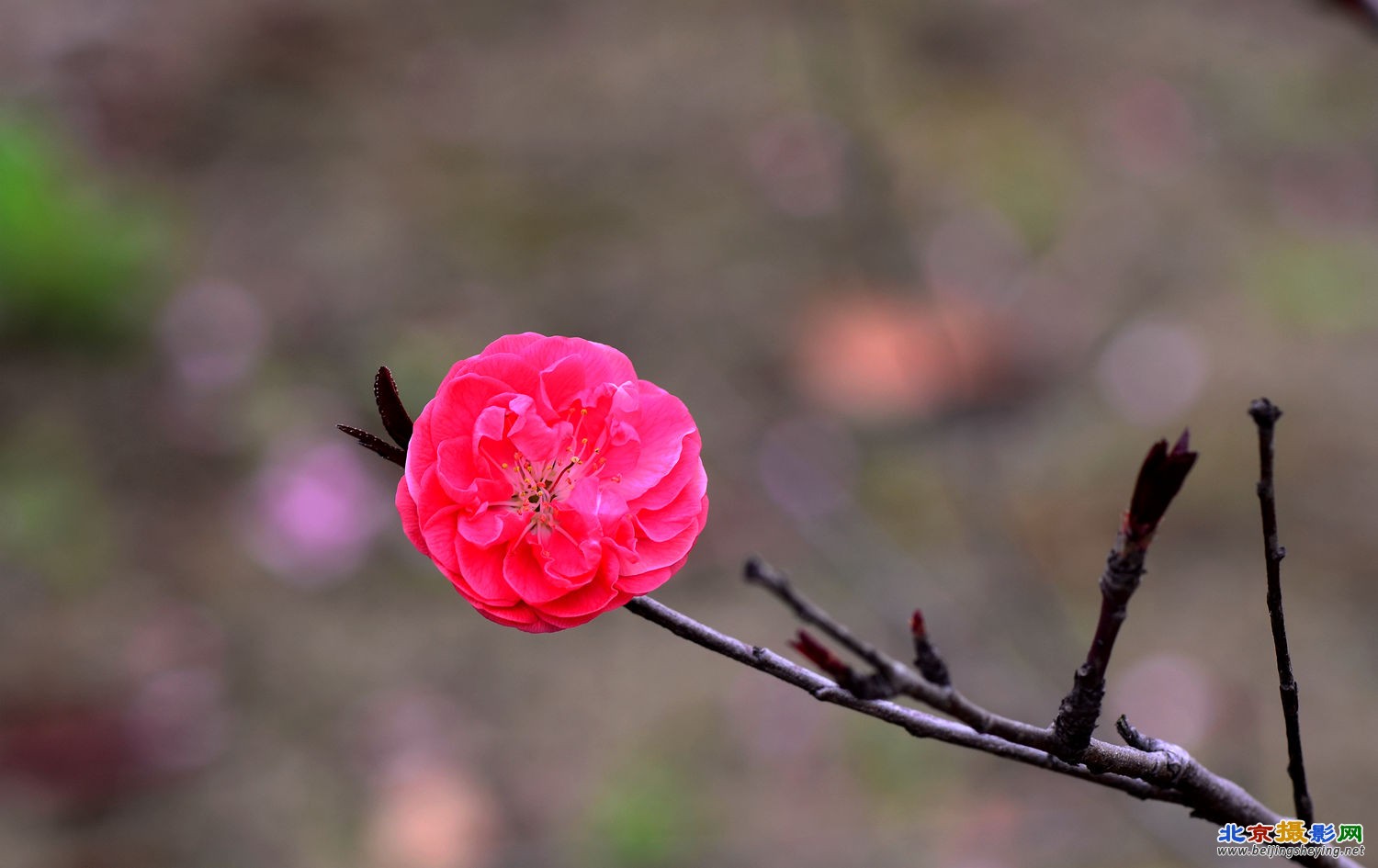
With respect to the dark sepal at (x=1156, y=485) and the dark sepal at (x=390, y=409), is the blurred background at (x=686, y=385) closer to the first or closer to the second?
the dark sepal at (x=1156, y=485)

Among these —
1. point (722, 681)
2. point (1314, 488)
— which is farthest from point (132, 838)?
point (1314, 488)

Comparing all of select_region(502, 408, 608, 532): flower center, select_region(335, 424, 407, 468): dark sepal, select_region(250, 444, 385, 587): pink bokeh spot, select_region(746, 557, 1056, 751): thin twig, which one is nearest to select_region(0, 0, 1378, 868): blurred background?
select_region(250, 444, 385, 587): pink bokeh spot

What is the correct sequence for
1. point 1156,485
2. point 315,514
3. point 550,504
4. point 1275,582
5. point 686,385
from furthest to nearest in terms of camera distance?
point 686,385 < point 315,514 < point 550,504 < point 1275,582 < point 1156,485

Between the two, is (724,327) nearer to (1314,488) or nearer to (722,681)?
(722,681)

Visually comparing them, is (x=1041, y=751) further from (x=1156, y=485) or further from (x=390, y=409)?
(x=390, y=409)

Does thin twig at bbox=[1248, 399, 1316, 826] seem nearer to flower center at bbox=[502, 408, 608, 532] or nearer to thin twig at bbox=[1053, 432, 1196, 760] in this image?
thin twig at bbox=[1053, 432, 1196, 760]

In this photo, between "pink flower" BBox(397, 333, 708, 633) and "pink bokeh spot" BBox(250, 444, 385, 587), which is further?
"pink bokeh spot" BBox(250, 444, 385, 587)

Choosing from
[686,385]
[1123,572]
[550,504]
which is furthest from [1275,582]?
[686,385]
